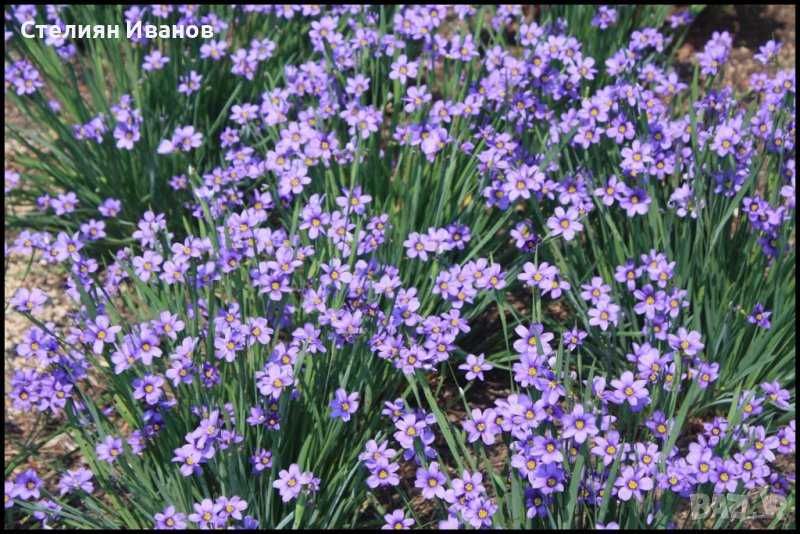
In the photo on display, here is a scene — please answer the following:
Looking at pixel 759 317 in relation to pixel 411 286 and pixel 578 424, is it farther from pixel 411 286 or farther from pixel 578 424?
pixel 411 286

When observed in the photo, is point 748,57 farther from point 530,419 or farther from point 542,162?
point 530,419

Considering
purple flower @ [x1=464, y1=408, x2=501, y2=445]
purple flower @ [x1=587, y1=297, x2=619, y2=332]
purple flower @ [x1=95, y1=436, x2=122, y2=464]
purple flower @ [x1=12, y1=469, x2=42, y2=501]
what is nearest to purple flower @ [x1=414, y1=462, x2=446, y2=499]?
purple flower @ [x1=464, y1=408, x2=501, y2=445]

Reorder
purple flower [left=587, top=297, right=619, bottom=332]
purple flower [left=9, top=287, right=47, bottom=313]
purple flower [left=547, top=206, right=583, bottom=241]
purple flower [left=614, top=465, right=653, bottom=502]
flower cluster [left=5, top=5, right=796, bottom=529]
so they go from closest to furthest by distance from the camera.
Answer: purple flower [left=614, top=465, right=653, bottom=502] → flower cluster [left=5, top=5, right=796, bottom=529] → purple flower [left=9, top=287, right=47, bottom=313] → purple flower [left=587, top=297, right=619, bottom=332] → purple flower [left=547, top=206, right=583, bottom=241]

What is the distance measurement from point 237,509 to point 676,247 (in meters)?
2.32

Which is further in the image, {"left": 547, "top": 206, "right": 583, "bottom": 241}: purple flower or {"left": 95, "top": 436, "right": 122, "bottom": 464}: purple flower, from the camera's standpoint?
{"left": 547, "top": 206, "right": 583, "bottom": 241}: purple flower

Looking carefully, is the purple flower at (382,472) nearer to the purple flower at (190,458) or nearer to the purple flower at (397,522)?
the purple flower at (397,522)

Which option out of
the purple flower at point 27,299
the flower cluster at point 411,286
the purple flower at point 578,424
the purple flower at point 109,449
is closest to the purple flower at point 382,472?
the flower cluster at point 411,286

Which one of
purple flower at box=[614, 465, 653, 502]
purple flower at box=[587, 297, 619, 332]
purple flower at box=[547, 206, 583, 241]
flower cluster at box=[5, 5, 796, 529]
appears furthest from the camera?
purple flower at box=[547, 206, 583, 241]

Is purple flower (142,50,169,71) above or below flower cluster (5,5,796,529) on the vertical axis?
above

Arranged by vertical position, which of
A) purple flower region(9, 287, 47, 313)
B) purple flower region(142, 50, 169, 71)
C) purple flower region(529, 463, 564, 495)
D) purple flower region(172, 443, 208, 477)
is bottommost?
purple flower region(172, 443, 208, 477)

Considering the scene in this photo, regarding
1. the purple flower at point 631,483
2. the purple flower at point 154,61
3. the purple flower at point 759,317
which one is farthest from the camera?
the purple flower at point 154,61

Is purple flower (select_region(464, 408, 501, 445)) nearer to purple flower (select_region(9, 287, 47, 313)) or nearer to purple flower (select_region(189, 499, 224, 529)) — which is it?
purple flower (select_region(189, 499, 224, 529))

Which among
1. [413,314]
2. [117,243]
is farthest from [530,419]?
[117,243]

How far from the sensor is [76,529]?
3.77 m
